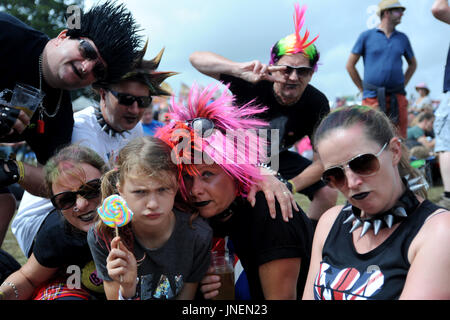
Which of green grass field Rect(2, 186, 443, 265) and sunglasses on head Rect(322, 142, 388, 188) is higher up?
sunglasses on head Rect(322, 142, 388, 188)

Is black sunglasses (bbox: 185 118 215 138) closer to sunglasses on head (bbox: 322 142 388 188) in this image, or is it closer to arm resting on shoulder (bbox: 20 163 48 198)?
sunglasses on head (bbox: 322 142 388 188)

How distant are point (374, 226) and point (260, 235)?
2.25 feet

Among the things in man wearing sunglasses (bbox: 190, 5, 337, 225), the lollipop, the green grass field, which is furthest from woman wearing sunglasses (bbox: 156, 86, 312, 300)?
the green grass field

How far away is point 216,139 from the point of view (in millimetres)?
2285

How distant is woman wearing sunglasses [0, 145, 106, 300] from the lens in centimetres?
262

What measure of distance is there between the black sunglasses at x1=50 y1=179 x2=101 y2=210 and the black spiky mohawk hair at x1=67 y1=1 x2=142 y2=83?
1.09 meters

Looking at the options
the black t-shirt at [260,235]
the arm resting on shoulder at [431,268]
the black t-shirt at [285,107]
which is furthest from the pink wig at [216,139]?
the black t-shirt at [285,107]

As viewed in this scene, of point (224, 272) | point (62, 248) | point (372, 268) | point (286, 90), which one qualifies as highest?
point (286, 90)

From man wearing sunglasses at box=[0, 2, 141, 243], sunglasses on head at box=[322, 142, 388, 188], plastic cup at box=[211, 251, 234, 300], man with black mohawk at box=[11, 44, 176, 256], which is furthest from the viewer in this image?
man with black mohawk at box=[11, 44, 176, 256]

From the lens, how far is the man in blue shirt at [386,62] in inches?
235

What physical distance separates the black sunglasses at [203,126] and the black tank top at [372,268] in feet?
2.84

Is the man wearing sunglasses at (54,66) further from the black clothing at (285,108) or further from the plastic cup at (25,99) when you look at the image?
the black clothing at (285,108)

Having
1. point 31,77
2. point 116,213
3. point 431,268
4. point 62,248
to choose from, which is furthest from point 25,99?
point 431,268

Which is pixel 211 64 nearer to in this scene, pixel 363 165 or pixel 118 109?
pixel 118 109
